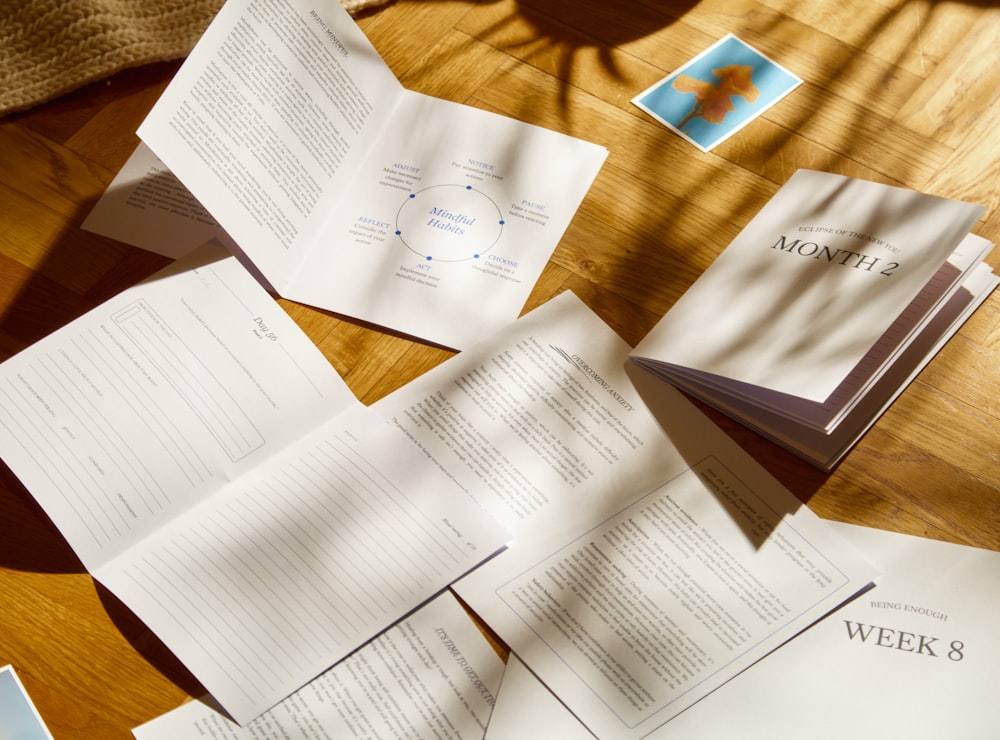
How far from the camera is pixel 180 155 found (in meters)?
0.73

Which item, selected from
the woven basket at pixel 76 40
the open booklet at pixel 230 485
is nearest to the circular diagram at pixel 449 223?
the open booklet at pixel 230 485

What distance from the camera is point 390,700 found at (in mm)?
631

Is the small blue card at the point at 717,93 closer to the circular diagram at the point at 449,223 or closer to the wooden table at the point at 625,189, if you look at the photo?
the wooden table at the point at 625,189

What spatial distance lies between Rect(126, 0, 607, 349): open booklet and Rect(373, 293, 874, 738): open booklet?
3.0 inches

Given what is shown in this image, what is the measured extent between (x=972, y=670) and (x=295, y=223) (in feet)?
2.09

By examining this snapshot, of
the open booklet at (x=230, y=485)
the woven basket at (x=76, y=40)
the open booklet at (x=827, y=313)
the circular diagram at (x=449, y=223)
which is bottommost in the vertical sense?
the open booklet at (x=230, y=485)

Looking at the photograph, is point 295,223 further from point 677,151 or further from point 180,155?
A: point 677,151

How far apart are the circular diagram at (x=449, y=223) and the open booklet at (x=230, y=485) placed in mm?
144

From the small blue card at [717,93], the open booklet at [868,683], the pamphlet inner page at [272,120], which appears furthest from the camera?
the small blue card at [717,93]

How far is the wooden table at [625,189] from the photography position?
675 mm

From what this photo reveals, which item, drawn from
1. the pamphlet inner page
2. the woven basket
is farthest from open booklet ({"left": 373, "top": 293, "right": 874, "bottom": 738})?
the woven basket

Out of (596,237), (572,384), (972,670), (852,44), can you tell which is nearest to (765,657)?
(972,670)

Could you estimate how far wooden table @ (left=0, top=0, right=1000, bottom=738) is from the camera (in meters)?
0.68

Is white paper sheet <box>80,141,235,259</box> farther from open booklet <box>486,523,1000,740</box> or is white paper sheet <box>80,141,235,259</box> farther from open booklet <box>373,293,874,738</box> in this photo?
open booklet <box>486,523,1000,740</box>
